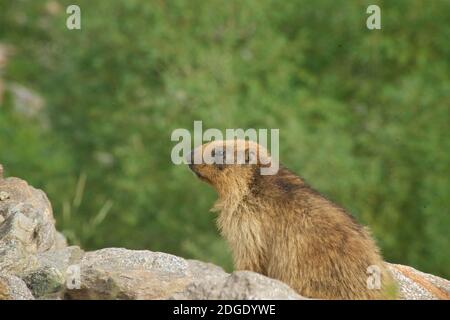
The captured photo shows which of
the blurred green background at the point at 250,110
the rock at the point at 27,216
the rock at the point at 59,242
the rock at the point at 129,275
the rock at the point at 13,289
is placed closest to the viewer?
the rock at the point at 13,289

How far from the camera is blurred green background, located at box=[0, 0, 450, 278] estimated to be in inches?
845

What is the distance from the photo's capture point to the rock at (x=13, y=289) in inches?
330

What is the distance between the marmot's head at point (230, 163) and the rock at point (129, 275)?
32.6 inches

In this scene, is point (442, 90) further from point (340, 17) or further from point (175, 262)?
point (175, 262)

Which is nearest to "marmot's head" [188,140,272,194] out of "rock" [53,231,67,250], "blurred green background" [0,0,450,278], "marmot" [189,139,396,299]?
"marmot" [189,139,396,299]

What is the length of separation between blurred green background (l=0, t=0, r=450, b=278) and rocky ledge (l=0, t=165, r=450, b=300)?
9662mm

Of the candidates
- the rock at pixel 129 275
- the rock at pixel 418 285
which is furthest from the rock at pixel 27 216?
the rock at pixel 418 285

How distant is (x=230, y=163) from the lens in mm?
9781

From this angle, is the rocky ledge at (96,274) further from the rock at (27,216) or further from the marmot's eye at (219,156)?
the marmot's eye at (219,156)

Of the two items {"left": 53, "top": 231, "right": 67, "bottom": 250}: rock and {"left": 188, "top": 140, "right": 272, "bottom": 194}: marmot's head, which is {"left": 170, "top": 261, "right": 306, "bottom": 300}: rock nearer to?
{"left": 188, "top": 140, "right": 272, "bottom": 194}: marmot's head

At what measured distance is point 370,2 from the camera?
24.0m

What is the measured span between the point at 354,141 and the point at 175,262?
13769 millimetres

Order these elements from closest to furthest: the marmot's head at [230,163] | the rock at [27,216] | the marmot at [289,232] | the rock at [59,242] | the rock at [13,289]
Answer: the rock at [13,289] < the marmot at [289,232] < the rock at [27,216] < the marmot's head at [230,163] < the rock at [59,242]

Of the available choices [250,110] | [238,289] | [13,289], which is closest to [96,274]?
[13,289]
